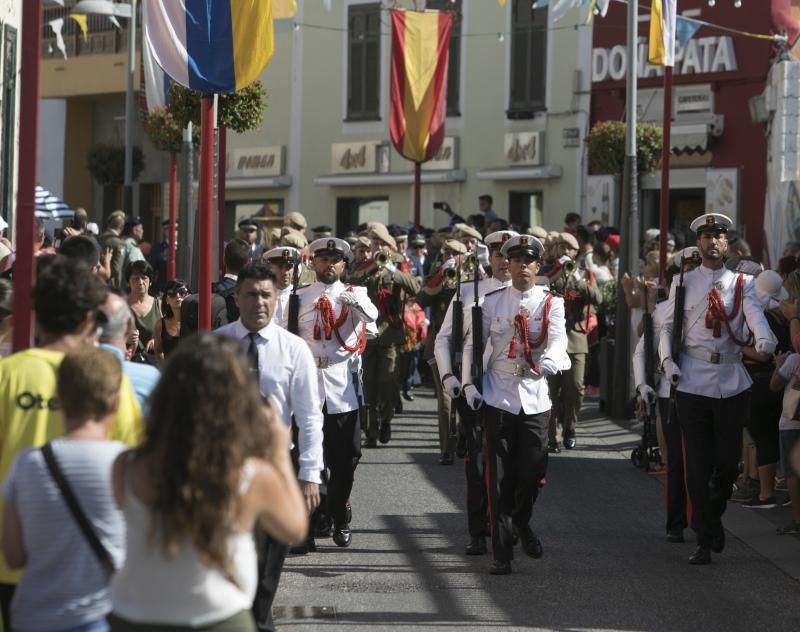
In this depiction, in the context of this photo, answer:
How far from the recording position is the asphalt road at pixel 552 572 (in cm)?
827

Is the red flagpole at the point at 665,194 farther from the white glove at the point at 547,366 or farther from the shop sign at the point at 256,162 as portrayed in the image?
the shop sign at the point at 256,162

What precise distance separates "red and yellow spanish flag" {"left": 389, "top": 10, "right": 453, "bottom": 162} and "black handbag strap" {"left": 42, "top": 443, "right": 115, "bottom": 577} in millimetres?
19025

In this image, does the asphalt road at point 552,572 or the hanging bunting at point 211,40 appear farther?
the hanging bunting at point 211,40

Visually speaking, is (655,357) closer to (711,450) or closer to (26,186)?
(711,450)

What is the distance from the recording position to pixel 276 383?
24.2 ft

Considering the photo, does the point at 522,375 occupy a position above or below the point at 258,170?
below

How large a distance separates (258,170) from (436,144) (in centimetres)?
1096

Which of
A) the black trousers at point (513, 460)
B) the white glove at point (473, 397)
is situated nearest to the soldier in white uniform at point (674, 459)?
the black trousers at point (513, 460)

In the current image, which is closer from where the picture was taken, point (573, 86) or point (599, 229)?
point (599, 229)

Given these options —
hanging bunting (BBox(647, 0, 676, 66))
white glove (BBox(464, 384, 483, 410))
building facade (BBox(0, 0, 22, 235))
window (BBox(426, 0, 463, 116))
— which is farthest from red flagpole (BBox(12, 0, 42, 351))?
window (BBox(426, 0, 463, 116))

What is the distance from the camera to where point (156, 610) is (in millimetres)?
4336

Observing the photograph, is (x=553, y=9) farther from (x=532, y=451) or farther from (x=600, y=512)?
(x=532, y=451)

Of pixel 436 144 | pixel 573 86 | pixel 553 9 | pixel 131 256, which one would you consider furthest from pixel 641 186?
pixel 131 256

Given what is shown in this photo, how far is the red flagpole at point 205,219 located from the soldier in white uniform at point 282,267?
1.39 m
